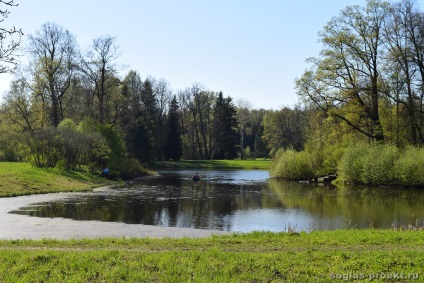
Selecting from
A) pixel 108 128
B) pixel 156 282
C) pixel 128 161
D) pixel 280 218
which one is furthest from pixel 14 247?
pixel 128 161

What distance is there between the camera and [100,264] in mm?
8859

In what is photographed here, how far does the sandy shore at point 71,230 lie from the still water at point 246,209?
1.77m

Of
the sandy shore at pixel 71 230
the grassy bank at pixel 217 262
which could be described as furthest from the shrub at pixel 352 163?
the grassy bank at pixel 217 262

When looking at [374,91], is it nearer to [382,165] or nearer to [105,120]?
[382,165]

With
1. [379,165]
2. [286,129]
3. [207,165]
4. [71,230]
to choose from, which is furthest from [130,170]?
[286,129]

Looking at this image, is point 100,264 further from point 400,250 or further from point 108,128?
point 108,128

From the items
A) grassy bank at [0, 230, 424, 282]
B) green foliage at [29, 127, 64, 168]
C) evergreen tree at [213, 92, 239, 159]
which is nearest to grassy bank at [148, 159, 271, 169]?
evergreen tree at [213, 92, 239, 159]

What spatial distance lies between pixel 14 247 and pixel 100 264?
12.1 ft

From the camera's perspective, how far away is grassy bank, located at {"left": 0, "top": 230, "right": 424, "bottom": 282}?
320 inches

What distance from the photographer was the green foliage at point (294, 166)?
1984 inches

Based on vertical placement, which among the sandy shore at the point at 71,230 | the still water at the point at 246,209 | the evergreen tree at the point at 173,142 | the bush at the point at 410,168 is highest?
the evergreen tree at the point at 173,142

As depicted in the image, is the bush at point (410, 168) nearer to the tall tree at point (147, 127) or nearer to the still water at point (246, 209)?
the still water at point (246, 209)

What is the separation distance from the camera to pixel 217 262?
9.04 metres

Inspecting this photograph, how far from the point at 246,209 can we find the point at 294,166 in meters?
27.4
